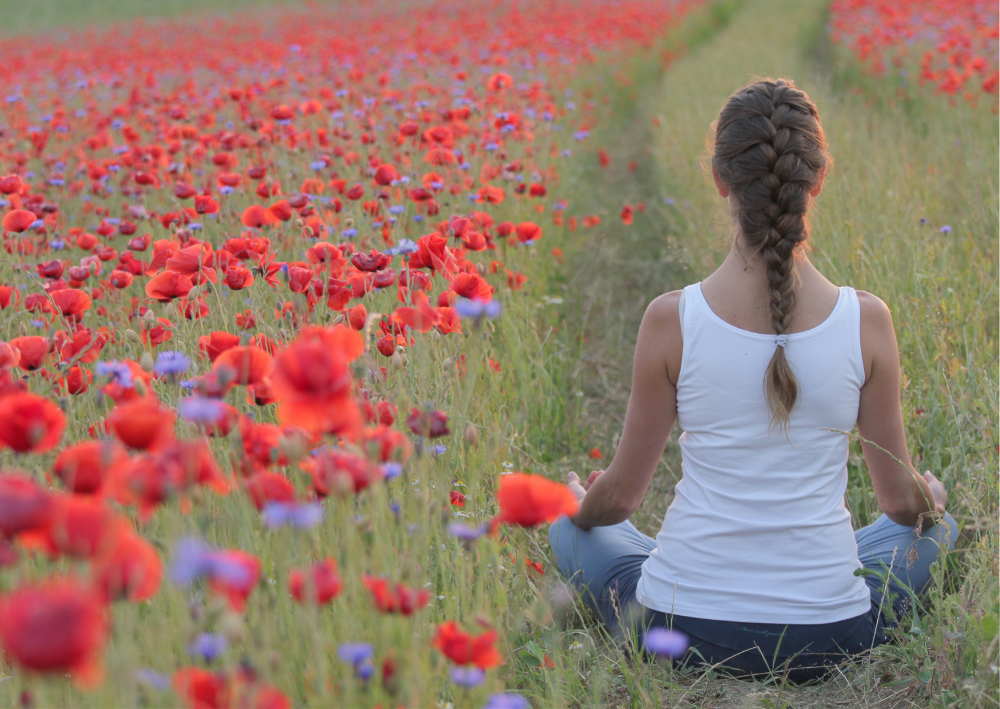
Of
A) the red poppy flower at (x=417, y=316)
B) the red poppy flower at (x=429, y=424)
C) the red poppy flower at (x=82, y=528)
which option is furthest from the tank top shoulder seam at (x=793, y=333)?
the red poppy flower at (x=82, y=528)

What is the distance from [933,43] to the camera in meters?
8.54

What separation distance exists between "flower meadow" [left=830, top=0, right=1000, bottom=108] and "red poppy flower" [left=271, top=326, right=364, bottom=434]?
19.5 ft

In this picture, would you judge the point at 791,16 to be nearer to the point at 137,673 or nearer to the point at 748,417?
the point at 748,417

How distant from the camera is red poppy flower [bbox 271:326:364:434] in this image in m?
0.91

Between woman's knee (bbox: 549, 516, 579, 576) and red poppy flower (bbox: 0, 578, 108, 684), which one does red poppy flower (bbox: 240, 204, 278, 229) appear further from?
red poppy flower (bbox: 0, 578, 108, 684)

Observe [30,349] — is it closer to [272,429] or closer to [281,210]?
[272,429]

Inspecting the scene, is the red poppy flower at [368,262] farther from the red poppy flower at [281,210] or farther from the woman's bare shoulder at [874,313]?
the woman's bare shoulder at [874,313]

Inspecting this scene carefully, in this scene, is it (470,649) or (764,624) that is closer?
(470,649)

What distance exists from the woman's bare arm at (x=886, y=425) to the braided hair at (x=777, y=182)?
0.18 meters

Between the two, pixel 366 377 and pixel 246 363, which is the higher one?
pixel 246 363

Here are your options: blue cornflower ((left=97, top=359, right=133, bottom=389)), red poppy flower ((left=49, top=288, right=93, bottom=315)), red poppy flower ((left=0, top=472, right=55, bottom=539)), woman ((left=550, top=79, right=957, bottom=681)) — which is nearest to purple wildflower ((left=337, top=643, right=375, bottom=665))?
red poppy flower ((left=0, top=472, right=55, bottom=539))

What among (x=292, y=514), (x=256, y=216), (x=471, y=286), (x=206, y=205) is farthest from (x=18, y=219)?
(x=292, y=514)

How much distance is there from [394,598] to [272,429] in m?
0.27

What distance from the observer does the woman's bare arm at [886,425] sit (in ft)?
5.49
